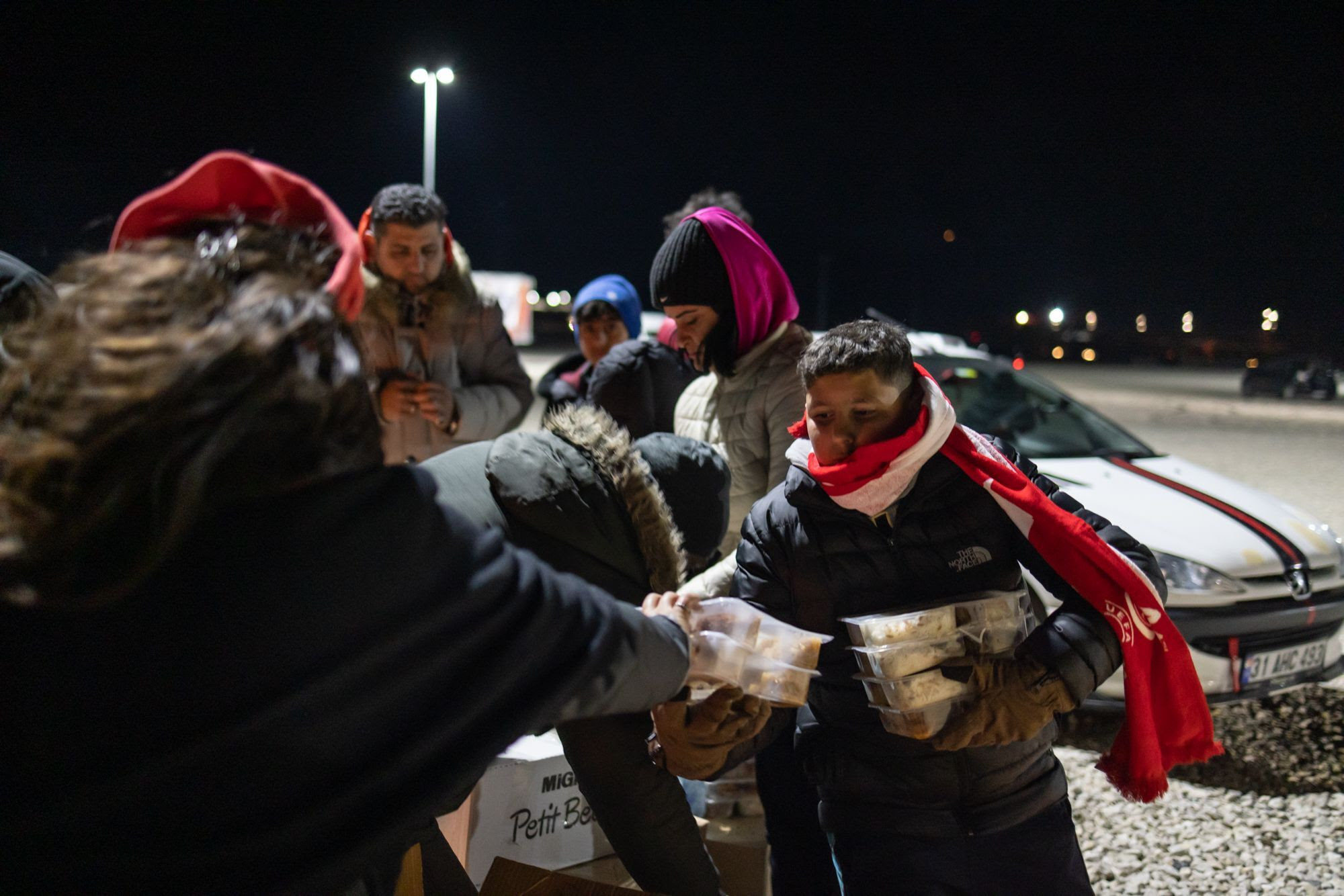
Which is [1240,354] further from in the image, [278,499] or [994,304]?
[278,499]

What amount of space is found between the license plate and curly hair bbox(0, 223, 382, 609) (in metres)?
4.33

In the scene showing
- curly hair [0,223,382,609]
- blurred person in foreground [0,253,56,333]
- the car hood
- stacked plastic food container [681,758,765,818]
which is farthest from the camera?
the car hood

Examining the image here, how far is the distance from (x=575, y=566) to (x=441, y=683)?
0.68m

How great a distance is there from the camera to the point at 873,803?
1.95 m

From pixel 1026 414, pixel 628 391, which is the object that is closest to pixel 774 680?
pixel 628 391

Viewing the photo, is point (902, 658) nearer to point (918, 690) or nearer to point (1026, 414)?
point (918, 690)

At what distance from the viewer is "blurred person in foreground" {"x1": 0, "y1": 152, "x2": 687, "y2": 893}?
899mm

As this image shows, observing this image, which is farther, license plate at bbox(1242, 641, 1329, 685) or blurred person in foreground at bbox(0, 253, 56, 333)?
license plate at bbox(1242, 641, 1329, 685)

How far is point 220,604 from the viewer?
0.92 m

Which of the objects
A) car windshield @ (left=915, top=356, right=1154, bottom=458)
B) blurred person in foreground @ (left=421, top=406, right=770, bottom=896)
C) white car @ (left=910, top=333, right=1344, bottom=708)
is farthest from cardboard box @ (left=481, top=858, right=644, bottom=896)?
car windshield @ (left=915, top=356, right=1154, bottom=458)

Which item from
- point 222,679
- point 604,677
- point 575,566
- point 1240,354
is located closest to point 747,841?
point 575,566

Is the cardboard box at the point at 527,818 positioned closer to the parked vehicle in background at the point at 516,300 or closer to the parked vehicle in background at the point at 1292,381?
the parked vehicle in background at the point at 516,300

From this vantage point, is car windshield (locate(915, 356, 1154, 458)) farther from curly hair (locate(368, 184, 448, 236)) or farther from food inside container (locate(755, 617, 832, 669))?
food inside container (locate(755, 617, 832, 669))

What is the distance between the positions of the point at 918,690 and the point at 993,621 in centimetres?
24
